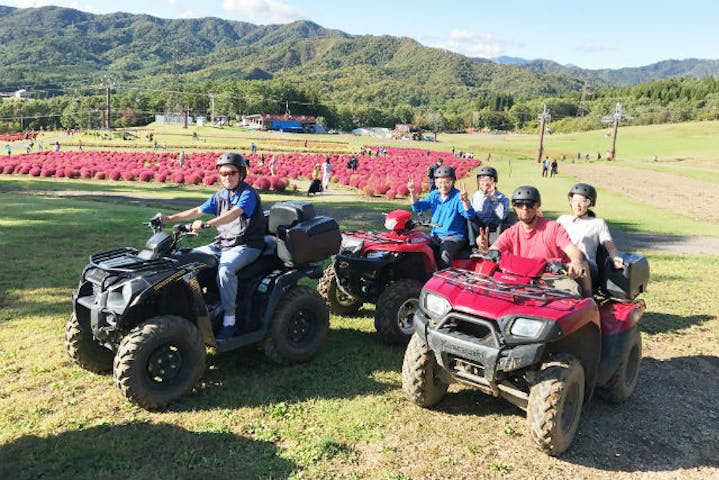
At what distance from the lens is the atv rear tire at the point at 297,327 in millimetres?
6031

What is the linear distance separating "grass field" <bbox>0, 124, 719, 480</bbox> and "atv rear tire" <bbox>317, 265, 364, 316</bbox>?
372 millimetres

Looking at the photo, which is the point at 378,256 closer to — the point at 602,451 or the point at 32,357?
the point at 602,451

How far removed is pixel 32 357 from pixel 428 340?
14.3 feet

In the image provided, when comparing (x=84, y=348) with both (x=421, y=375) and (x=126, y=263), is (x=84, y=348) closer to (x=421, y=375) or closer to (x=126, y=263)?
(x=126, y=263)

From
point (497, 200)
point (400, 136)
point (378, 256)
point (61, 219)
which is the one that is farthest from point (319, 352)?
point (400, 136)

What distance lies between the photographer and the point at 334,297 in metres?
8.16

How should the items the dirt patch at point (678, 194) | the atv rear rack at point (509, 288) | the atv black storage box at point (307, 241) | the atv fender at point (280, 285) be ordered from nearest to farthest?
1. the atv rear rack at point (509, 288)
2. the atv fender at point (280, 285)
3. the atv black storage box at point (307, 241)
4. the dirt patch at point (678, 194)

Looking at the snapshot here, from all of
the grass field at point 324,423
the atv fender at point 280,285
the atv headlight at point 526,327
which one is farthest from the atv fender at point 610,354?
the atv fender at point 280,285

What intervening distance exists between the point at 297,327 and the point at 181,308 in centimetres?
147

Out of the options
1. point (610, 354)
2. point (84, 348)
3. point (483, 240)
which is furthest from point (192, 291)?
point (483, 240)

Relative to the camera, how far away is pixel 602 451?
4.86m

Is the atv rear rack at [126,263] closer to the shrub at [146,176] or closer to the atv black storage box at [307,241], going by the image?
the atv black storage box at [307,241]

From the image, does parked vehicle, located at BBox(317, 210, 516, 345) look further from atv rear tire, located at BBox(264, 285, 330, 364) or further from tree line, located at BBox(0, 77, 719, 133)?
tree line, located at BBox(0, 77, 719, 133)

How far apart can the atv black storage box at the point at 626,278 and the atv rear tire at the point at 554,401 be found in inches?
65.7
